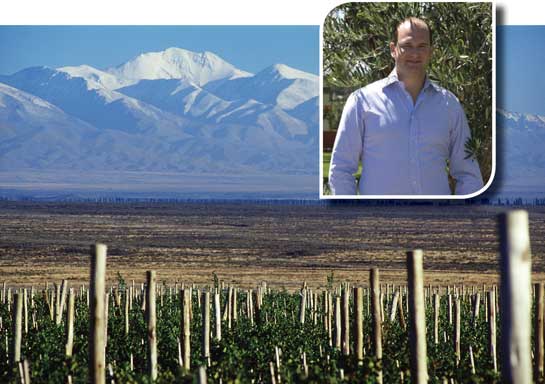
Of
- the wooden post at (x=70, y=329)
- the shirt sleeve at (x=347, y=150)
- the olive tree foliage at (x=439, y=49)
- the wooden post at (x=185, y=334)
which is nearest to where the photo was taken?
the wooden post at (x=185, y=334)

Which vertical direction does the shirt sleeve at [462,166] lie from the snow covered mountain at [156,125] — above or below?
below

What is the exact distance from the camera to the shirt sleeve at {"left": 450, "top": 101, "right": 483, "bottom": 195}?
7.27m

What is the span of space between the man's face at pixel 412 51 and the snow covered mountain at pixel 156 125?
116 ft

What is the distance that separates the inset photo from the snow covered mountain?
35043mm

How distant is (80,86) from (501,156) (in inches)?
1568

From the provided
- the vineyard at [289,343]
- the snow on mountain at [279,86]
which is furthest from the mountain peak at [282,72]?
the vineyard at [289,343]

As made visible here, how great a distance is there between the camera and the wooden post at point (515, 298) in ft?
11.2

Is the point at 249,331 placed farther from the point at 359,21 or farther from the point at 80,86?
the point at 80,86

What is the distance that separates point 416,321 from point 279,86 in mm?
36987

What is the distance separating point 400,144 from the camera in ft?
23.9

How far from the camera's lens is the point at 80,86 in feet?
151

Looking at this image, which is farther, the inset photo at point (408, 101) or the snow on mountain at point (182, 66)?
the snow on mountain at point (182, 66)

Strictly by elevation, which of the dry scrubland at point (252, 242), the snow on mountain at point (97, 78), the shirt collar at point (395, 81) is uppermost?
the snow on mountain at point (97, 78)

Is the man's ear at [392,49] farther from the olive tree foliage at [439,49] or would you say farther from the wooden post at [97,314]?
the wooden post at [97,314]
